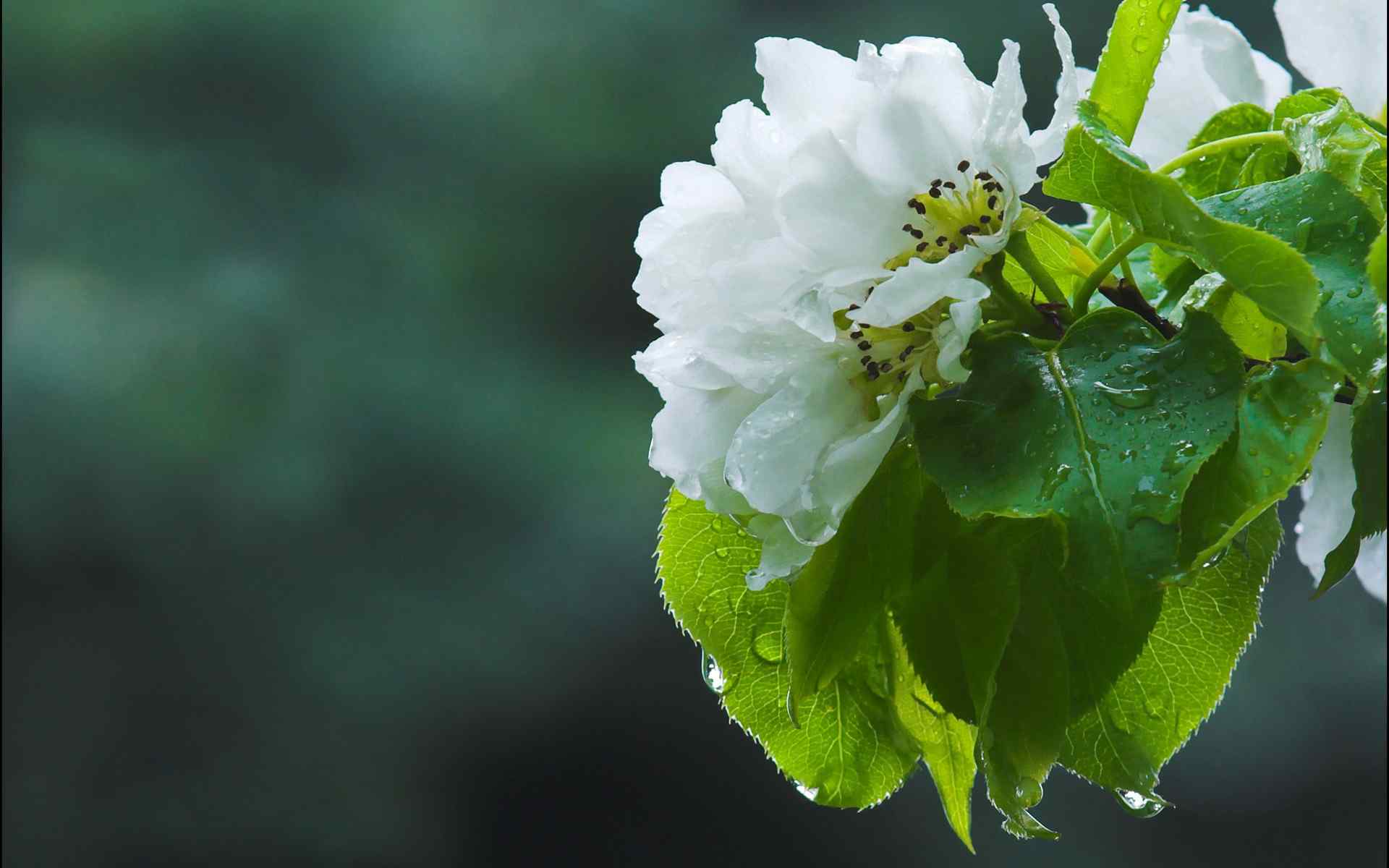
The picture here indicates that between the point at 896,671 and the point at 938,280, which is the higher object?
the point at 938,280

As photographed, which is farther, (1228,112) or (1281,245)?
(1228,112)

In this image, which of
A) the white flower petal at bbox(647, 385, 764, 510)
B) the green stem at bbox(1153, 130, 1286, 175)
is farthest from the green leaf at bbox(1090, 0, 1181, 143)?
the white flower petal at bbox(647, 385, 764, 510)

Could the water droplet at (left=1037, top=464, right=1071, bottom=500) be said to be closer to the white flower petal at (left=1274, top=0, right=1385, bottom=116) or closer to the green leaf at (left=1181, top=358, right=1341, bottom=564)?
the green leaf at (left=1181, top=358, right=1341, bottom=564)

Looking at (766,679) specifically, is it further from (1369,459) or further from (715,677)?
(1369,459)

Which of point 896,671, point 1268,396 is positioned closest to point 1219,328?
point 1268,396

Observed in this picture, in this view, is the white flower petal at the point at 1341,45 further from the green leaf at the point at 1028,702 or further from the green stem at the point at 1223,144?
the green leaf at the point at 1028,702

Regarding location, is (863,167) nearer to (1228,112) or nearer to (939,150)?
(939,150)
